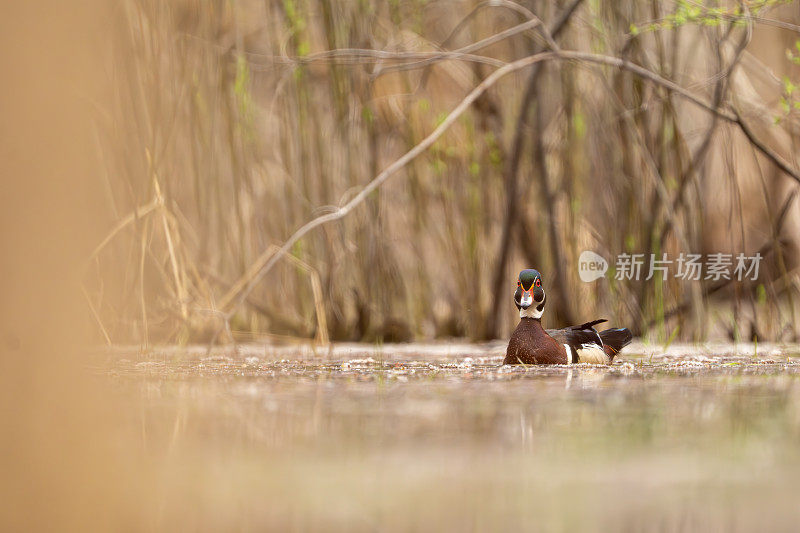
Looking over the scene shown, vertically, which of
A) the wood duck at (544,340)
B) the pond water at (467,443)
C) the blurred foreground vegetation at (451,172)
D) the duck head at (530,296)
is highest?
the blurred foreground vegetation at (451,172)

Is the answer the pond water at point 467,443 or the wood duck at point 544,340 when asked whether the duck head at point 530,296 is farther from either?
the pond water at point 467,443

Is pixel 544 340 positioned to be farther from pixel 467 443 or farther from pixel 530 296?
pixel 467 443

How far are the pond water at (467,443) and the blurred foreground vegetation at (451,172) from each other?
937mm

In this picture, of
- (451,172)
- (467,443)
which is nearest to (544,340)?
(451,172)

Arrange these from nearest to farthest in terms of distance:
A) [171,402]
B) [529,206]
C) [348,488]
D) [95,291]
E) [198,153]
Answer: [348,488]
[171,402]
[95,291]
[198,153]
[529,206]

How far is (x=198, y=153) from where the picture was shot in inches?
195

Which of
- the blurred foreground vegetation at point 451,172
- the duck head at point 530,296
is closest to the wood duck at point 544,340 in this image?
the duck head at point 530,296

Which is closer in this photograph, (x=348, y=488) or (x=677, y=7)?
(x=348, y=488)

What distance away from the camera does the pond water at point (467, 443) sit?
5.74 ft

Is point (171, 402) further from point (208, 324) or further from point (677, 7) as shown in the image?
point (677, 7)

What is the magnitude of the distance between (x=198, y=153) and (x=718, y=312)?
2.29 meters

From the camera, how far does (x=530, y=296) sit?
411 cm

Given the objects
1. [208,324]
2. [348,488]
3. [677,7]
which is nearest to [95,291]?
[208,324]

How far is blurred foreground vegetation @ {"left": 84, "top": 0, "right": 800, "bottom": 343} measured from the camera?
4.91 m
